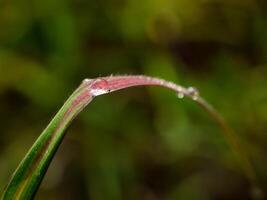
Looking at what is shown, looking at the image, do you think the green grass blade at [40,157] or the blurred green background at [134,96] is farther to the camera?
the blurred green background at [134,96]

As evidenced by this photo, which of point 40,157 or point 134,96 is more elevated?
point 134,96

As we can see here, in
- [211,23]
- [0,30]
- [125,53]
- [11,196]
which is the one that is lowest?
[11,196]

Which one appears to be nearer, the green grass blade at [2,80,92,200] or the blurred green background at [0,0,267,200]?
the green grass blade at [2,80,92,200]

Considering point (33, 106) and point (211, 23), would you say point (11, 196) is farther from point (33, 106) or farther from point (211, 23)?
point (211, 23)

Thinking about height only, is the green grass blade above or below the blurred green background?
below

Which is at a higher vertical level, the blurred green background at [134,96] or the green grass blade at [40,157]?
the blurred green background at [134,96]

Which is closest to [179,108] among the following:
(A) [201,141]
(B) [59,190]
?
(A) [201,141]

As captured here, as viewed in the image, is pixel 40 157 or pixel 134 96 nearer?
pixel 40 157

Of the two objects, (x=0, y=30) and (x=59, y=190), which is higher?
(x=0, y=30)
